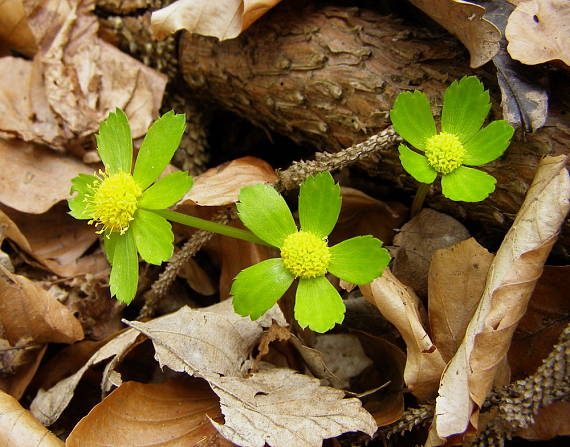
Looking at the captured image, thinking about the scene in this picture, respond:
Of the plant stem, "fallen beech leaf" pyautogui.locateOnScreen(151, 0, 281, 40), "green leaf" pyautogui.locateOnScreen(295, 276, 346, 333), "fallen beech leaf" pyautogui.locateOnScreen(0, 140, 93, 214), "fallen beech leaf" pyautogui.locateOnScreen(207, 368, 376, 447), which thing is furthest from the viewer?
"fallen beech leaf" pyautogui.locateOnScreen(0, 140, 93, 214)

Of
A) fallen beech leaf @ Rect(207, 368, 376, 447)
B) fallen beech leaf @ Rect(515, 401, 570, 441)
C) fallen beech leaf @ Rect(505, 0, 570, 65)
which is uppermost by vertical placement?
fallen beech leaf @ Rect(505, 0, 570, 65)

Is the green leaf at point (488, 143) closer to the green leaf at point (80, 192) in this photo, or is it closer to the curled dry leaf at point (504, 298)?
the curled dry leaf at point (504, 298)

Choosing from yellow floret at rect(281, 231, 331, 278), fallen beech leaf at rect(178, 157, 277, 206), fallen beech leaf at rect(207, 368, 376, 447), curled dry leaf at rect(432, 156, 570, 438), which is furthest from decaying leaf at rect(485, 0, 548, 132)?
fallen beech leaf at rect(207, 368, 376, 447)

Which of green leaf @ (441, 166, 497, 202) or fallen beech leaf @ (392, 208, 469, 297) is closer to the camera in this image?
green leaf @ (441, 166, 497, 202)

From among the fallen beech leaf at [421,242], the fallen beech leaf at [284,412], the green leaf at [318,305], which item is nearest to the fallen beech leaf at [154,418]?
the fallen beech leaf at [284,412]

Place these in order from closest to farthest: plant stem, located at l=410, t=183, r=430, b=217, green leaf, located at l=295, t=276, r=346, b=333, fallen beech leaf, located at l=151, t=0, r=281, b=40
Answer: green leaf, located at l=295, t=276, r=346, b=333 → plant stem, located at l=410, t=183, r=430, b=217 → fallen beech leaf, located at l=151, t=0, r=281, b=40

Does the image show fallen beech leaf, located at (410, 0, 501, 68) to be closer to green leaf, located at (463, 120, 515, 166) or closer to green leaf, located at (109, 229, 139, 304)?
green leaf, located at (463, 120, 515, 166)

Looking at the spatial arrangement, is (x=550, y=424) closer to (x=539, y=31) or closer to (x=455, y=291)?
(x=455, y=291)
